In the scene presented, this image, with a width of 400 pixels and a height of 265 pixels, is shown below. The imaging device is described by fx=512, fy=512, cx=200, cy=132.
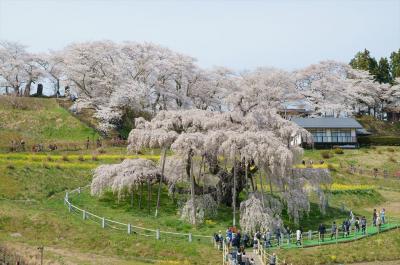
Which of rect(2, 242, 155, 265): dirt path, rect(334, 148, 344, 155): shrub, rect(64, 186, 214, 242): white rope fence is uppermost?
rect(334, 148, 344, 155): shrub

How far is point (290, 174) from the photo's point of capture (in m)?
38.7

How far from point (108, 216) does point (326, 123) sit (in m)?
46.6

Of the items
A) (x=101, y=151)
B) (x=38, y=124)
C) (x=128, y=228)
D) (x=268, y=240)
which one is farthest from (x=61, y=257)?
(x=38, y=124)

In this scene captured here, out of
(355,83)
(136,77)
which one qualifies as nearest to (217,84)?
(136,77)

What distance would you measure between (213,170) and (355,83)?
6069 centimetres

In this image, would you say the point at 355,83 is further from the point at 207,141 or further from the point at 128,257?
the point at 128,257

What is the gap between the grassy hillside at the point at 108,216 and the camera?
3188 cm

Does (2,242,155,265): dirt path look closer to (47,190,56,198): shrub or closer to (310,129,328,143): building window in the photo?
(47,190,56,198): shrub

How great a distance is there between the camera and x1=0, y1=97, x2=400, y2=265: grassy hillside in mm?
31875

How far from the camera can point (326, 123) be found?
7619cm

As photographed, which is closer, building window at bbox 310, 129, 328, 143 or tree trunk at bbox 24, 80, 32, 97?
building window at bbox 310, 129, 328, 143

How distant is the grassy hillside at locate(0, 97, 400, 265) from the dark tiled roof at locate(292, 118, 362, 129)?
511 inches

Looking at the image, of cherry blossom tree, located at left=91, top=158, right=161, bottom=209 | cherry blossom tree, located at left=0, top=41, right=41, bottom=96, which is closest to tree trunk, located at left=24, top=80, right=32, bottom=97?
cherry blossom tree, located at left=0, top=41, right=41, bottom=96

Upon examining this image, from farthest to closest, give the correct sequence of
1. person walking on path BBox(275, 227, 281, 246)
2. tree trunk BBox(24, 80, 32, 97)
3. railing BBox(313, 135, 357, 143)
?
tree trunk BBox(24, 80, 32, 97) → railing BBox(313, 135, 357, 143) → person walking on path BBox(275, 227, 281, 246)
